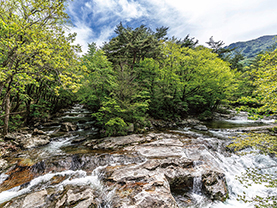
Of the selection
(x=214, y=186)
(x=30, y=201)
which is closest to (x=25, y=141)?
(x=30, y=201)

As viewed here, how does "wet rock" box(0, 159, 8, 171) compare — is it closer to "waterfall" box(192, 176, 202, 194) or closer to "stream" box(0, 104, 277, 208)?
"stream" box(0, 104, 277, 208)

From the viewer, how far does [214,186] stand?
513 centimetres

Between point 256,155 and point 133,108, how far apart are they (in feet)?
29.6

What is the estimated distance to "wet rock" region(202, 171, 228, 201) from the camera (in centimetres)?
487

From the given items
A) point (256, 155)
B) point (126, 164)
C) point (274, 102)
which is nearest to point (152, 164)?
point (126, 164)

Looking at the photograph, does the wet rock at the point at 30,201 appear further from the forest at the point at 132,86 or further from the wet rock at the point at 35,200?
the forest at the point at 132,86

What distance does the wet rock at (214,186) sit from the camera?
4.87m

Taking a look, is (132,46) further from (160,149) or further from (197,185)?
(197,185)

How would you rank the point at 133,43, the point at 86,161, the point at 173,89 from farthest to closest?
the point at 133,43 → the point at 173,89 → the point at 86,161

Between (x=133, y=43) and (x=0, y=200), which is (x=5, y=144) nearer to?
(x=0, y=200)

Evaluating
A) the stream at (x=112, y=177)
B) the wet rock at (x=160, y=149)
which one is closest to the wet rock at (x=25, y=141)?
the stream at (x=112, y=177)

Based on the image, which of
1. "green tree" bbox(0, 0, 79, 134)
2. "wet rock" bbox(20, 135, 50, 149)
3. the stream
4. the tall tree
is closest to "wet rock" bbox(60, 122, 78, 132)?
"wet rock" bbox(20, 135, 50, 149)

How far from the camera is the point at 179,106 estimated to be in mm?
20438

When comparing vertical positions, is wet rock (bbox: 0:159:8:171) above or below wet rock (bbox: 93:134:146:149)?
above
